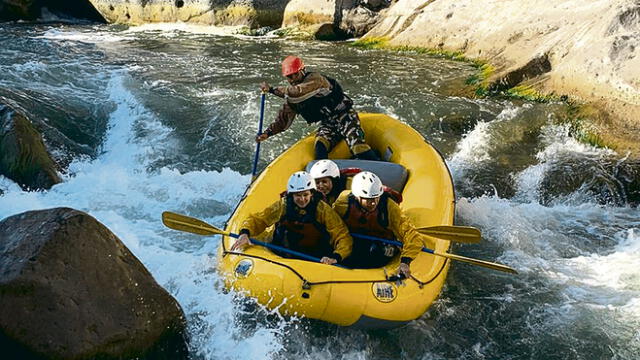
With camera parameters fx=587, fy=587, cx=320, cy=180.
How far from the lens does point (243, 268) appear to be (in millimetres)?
4141

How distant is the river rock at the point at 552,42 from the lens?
288 inches

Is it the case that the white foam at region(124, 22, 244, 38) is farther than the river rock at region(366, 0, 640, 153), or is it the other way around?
the white foam at region(124, 22, 244, 38)

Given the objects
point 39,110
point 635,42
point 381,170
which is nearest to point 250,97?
point 39,110

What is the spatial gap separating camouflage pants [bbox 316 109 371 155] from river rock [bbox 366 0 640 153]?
315cm

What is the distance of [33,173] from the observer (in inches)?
247

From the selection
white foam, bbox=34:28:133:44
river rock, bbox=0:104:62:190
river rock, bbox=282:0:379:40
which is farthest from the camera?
white foam, bbox=34:28:133:44

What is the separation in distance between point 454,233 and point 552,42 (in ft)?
19.0

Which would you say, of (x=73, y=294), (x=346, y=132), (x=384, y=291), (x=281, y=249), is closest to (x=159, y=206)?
(x=346, y=132)

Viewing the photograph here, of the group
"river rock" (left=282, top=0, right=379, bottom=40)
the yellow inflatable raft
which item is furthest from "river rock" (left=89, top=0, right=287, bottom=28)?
the yellow inflatable raft

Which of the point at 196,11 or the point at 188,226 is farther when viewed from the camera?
the point at 196,11

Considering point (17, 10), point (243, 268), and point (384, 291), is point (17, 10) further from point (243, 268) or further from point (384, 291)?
point (384, 291)

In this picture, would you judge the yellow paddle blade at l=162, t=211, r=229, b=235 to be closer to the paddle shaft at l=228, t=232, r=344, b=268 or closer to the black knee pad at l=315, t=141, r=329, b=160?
the paddle shaft at l=228, t=232, r=344, b=268

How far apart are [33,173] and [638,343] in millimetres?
5831

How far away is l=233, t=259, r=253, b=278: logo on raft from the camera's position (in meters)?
4.10
